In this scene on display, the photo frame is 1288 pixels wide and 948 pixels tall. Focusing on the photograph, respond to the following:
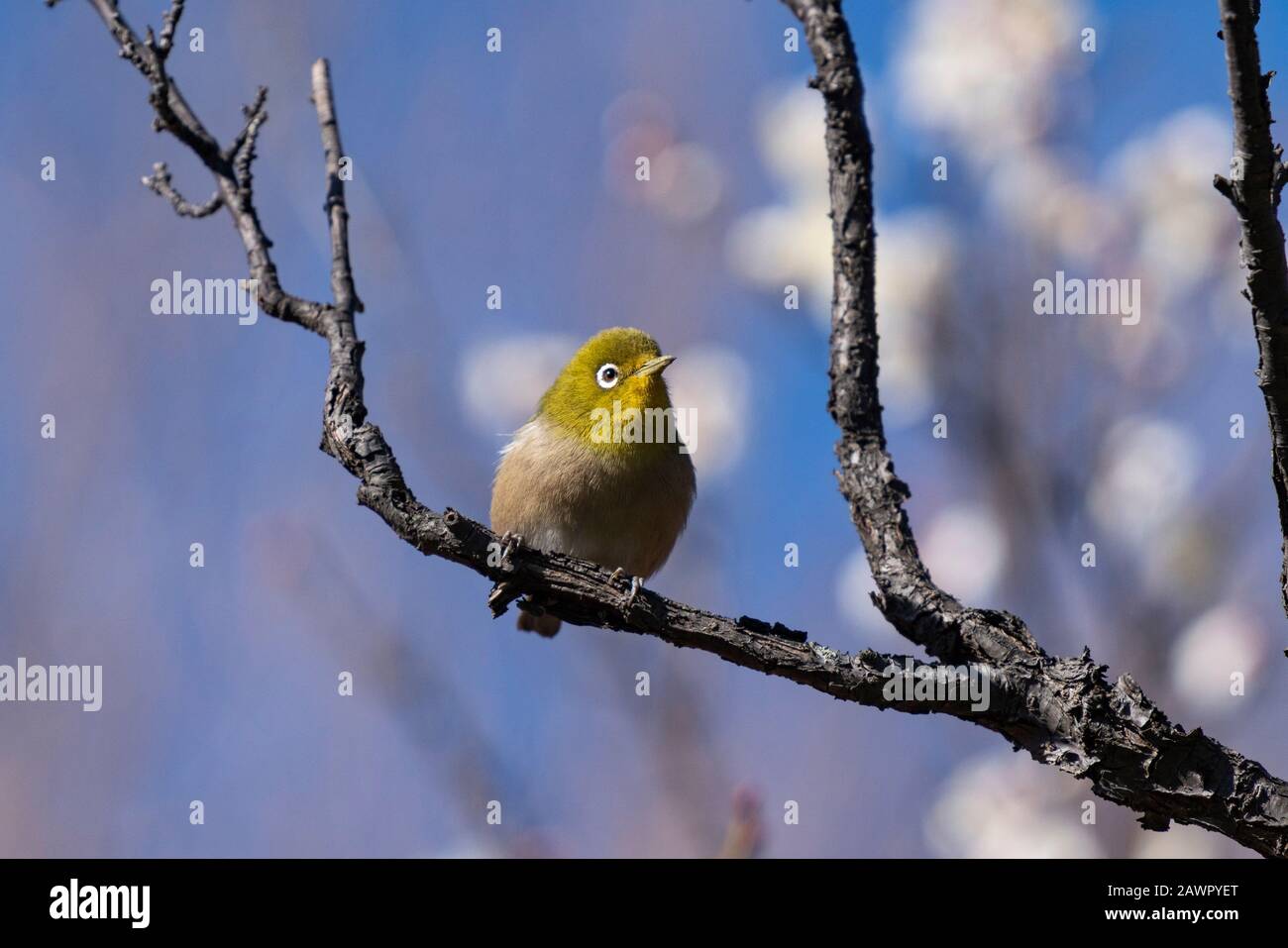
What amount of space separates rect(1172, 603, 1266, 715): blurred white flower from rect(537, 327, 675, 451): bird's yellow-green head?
2631 millimetres

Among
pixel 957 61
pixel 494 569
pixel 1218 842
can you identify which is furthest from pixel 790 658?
pixel 957 61

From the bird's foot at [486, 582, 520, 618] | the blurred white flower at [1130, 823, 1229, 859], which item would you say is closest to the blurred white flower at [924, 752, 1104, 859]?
the blurred white flower at [1130, 823, 1229, 859]

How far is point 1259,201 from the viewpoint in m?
2.48

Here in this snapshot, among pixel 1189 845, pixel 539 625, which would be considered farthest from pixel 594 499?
pixel 1189 845

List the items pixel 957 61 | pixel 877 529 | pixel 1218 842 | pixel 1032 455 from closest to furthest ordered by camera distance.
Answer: pixel 877 529 < pixel 1032 455 < pixel 1218 842 < pixel 957 61

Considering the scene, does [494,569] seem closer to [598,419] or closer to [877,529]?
[877,529]

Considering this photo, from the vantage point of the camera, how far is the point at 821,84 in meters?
4.07

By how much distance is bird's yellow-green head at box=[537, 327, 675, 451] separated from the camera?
235 inches

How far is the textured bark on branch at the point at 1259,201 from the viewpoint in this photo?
2.34 metres

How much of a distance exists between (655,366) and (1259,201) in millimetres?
3647

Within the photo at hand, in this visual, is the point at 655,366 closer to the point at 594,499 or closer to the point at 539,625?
the point at 594,499

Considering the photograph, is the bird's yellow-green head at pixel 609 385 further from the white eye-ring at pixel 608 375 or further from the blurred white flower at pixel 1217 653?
the blurred white flower at pixel 1217 653

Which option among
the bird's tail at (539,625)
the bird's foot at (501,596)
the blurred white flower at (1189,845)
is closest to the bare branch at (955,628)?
the bird's foot at (501,596)

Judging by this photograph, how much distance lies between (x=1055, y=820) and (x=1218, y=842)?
73 cm
